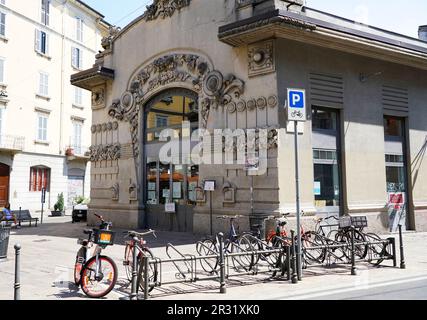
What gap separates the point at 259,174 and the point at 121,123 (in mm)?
8264

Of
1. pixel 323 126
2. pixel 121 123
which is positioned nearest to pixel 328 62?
pixel 323 126

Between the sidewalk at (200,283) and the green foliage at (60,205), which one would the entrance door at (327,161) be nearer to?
the sidewalk at (200,283)

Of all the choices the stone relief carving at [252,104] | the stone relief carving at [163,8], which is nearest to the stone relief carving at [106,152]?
the stone relief carving at [163,8]

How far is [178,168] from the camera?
17438mm

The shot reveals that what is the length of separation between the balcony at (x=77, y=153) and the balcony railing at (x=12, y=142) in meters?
4.15

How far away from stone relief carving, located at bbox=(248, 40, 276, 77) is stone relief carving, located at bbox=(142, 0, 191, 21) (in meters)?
4.41

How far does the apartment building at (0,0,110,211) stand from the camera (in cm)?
3062

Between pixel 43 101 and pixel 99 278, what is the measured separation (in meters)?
29.3

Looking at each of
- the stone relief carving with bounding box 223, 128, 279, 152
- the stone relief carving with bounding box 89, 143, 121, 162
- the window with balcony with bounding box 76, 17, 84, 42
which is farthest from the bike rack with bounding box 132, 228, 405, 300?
the window with balcony with bounding box 76, 17, 84, 42

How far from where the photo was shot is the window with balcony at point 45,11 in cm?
3397

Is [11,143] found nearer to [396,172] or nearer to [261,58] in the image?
[261,58]

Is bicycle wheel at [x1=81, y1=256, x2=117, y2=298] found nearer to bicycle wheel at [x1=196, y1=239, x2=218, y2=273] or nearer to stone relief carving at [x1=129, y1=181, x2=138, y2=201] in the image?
bicycle wheel at [x1=196, y1=239, x2=218, y2=273]

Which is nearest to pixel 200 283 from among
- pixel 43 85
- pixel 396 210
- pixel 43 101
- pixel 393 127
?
pixel 396 210

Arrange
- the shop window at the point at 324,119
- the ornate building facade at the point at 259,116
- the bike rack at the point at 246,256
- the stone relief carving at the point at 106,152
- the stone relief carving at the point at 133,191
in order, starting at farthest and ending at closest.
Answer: the stone relief carving at the point at 106,152, the stone relief carving at the point at 133,191, the shop window at the point at 324,119, the ornate building facade at the point at 259,116, the bike rack at the point at 246,256
